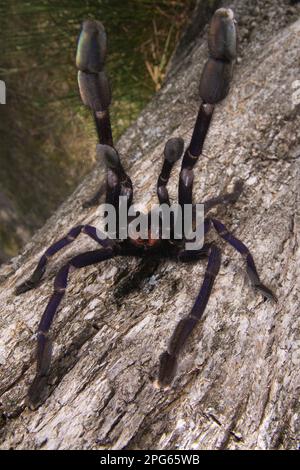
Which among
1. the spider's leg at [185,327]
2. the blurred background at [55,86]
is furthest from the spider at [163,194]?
the blurred background at [55,86]

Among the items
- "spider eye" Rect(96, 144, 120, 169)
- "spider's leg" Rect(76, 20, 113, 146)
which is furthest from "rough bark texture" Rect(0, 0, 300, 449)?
"spider's leg" Rect(76, 20, 113, 146)

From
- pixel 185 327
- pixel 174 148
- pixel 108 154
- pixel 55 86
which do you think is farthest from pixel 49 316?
pixel 55 86

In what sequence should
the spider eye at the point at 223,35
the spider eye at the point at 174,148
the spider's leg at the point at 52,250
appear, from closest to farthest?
the spider eye at the point at 223,35
the spider eye at the point at 174,148
the spider's leg at the point at 52,250

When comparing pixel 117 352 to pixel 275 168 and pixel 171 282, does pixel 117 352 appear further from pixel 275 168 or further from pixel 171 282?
pixel 275 168

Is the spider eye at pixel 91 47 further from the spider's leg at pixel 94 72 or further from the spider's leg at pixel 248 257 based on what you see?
the spider's leg at pixel 248 257

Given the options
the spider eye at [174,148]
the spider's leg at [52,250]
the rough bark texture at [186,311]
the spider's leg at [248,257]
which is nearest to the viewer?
the rough bark texture at [186,311]

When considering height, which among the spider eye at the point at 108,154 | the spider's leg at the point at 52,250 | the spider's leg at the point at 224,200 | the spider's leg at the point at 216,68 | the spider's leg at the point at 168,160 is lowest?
the spider's leg at the point at 224,200

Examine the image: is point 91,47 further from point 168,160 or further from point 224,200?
point 224,200

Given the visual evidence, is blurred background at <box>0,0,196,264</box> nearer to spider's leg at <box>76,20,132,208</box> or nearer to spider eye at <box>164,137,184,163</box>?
spider's leg at <box>76,20,132,208</box>
